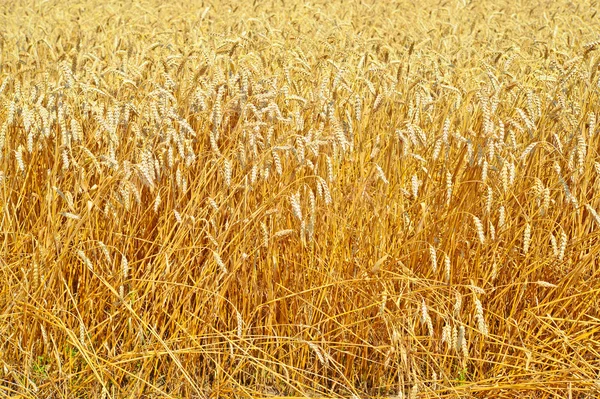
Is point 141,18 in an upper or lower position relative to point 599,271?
upper

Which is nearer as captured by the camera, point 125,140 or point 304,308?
point 304,308

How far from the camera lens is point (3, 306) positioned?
2.21 meters

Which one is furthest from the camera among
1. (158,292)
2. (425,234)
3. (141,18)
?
(141,18)

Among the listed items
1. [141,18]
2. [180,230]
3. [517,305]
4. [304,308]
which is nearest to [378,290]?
[304,308]

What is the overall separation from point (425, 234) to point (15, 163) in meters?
1.33

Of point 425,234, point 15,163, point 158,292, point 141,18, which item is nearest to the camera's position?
point 158,292

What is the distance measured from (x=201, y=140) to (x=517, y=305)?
114 cm

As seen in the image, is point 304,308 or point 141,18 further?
point 141,18

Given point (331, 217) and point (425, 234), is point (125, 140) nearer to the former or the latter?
point (331, 217)

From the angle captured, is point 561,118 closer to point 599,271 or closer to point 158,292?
point 599,271

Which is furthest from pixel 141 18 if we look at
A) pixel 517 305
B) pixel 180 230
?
pixel 517 305

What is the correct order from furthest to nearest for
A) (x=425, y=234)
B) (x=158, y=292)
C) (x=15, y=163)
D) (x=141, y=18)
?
(x=141, y=18) → (x=15, y=163) → (x=425, y=234) → (x=158, y=292)

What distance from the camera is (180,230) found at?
221cm

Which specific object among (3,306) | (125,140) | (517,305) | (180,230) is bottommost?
(517,305)
